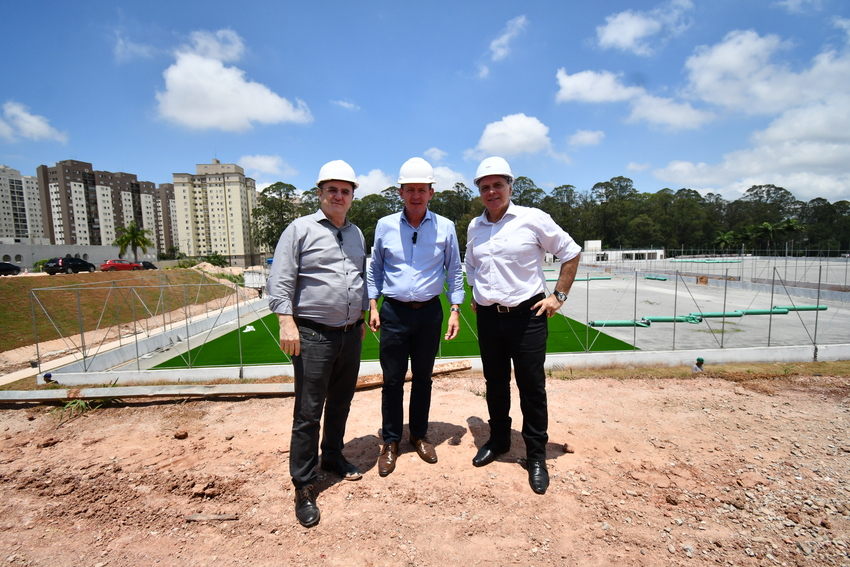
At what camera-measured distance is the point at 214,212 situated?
7988 centimetres

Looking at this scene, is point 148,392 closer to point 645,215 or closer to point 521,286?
point 521,286

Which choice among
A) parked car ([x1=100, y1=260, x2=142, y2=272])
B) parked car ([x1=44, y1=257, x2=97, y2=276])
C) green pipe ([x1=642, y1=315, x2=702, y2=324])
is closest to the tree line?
parked car ([x1=100, y1=260, x2=142, y2=272])

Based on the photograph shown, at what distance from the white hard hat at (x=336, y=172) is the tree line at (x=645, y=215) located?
2357 inches

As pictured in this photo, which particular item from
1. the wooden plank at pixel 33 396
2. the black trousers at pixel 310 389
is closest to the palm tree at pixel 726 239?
the black trousers at pixel 310 389

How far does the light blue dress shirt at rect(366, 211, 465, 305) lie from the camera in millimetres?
3047

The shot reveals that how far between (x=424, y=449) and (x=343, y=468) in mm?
645

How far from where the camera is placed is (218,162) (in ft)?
267

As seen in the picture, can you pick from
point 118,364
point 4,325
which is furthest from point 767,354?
point 4,325

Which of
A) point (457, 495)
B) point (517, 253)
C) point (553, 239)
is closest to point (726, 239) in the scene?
point (553, 239)

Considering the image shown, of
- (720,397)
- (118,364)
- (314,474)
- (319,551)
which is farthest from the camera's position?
(118,364)

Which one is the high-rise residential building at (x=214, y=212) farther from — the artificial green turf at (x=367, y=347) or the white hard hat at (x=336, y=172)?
the white hard hat at (x=336, y=172)

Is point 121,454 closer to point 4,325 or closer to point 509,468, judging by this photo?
point 509,468

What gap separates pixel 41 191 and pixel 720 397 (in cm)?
10498

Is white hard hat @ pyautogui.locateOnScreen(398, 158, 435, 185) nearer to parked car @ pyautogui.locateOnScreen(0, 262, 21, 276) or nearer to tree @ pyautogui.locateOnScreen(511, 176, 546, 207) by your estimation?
parked car @ pyautogui.locateOnScreen(0, 262, 21, 276)
